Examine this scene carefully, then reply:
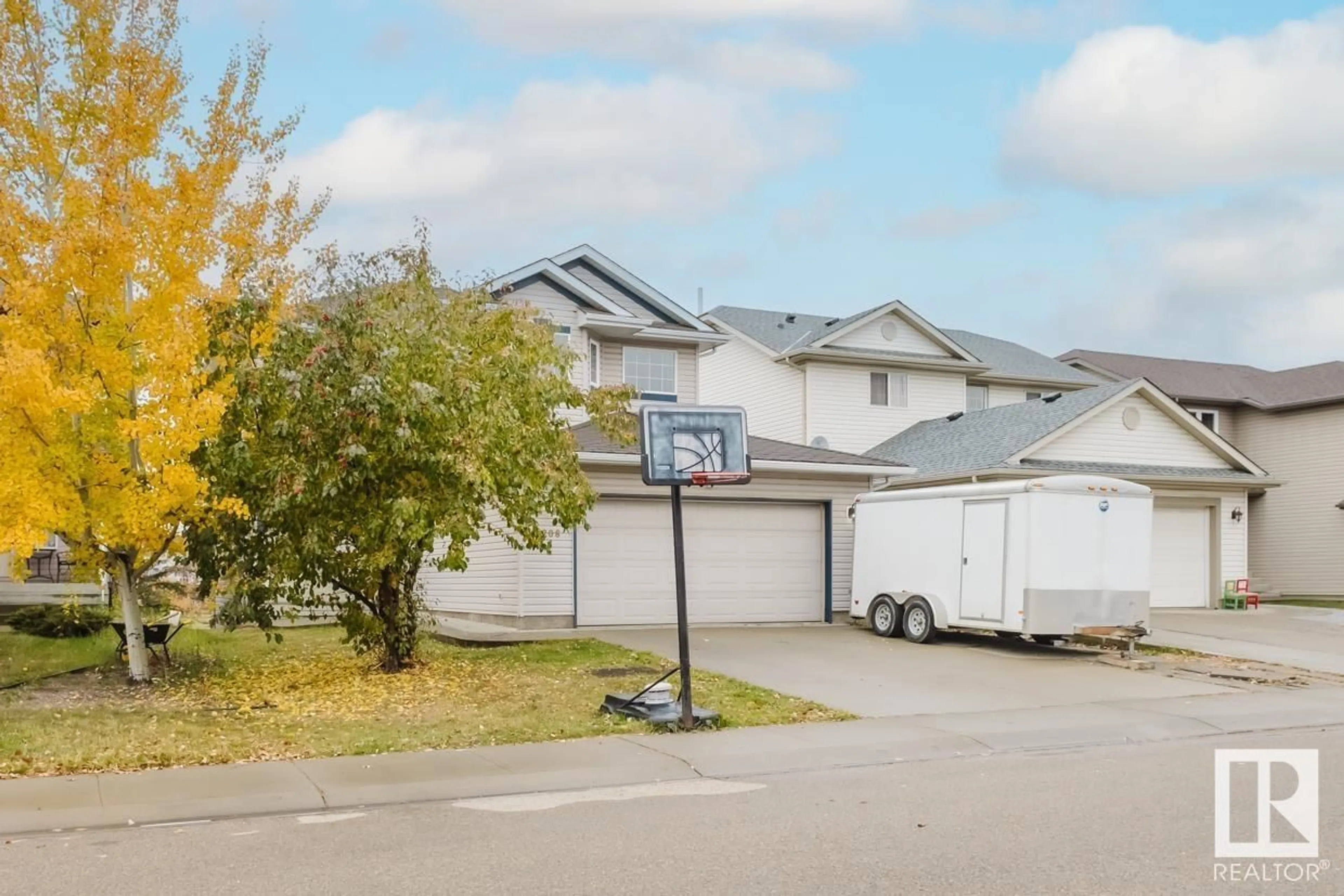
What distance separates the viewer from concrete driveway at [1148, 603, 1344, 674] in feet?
58.3

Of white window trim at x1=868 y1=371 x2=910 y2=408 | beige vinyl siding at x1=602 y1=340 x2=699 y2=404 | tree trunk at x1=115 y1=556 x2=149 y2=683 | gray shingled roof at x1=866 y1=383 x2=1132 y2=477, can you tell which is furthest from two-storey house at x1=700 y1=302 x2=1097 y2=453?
tree trunk at x1=115 y1=556 x2=149 y2=683

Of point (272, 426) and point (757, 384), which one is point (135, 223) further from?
point (757, 384)

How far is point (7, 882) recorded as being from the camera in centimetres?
638

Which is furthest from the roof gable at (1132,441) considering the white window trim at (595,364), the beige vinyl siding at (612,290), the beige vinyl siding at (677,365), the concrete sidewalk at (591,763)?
the concrete sidewalk at (591,763)

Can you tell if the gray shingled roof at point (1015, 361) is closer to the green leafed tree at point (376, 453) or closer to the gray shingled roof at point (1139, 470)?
the gray shingled roof at point (1139, 470)

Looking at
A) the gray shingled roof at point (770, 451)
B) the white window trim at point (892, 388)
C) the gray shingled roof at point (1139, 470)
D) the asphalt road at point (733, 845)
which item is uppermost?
the white window trim at point (892, 388)

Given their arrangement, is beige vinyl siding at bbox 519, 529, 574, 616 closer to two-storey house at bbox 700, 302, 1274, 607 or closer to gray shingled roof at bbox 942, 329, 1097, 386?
two-storey house at bbox 700, 302, 1274, 607

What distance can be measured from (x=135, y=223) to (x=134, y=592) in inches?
166

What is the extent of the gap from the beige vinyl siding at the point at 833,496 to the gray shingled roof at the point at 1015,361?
12.2 meters

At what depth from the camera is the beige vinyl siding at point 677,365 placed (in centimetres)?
2548

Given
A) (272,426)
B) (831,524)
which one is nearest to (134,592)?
(272,426)

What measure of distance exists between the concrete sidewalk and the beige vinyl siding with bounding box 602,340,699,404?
562 inches

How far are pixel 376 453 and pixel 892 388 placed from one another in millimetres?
20825

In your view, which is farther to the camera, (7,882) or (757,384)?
(757,384)
